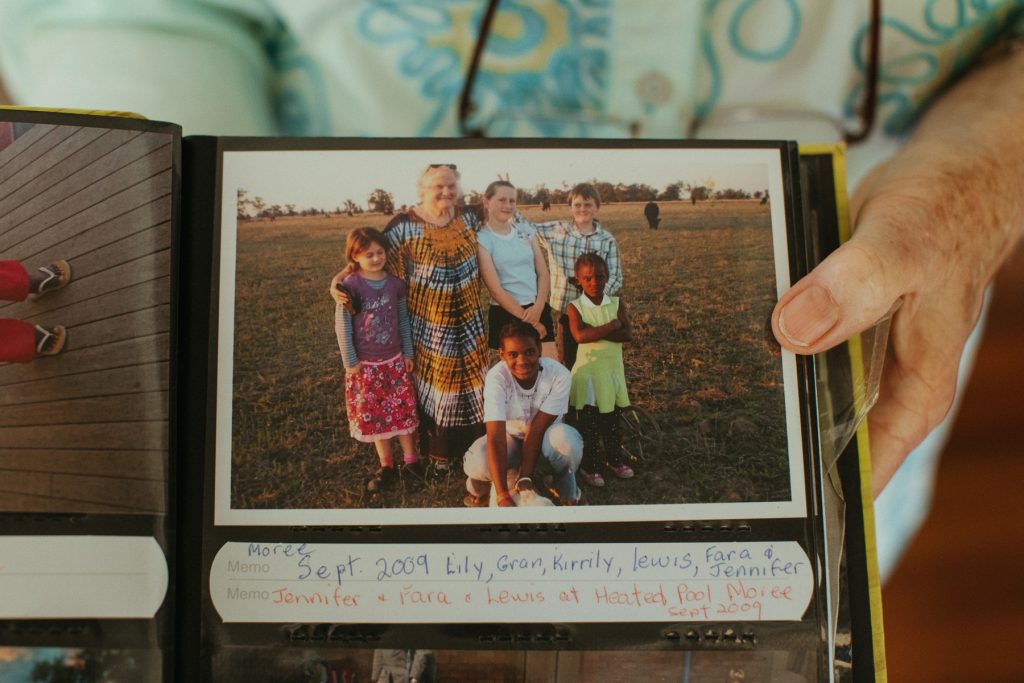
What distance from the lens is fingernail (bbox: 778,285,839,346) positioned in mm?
412

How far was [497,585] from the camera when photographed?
416 mm

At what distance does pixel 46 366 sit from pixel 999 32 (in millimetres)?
744

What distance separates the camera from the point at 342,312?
426 millimetres

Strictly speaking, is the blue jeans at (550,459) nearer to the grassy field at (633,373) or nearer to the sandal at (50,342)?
the grassy field at (633,373)

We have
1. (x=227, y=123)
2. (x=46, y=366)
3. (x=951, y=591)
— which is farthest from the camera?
(x=951, y=591)

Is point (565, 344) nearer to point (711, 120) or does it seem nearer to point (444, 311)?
point (444, 311)

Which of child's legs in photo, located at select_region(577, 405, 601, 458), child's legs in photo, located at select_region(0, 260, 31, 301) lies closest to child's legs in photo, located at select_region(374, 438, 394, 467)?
child's legs in photo, located at select_region(577, 405, 601, 458)

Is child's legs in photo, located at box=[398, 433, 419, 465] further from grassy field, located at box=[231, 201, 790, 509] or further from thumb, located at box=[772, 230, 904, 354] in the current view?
thumb, located at box=[772, 230, 904, 354]

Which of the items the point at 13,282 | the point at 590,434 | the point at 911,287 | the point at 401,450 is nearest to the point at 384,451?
the point at 401,450

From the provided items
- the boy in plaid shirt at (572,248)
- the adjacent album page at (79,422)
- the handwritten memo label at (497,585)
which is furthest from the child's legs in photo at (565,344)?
the adjacent album page at (79,422)

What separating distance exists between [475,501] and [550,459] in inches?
2.0

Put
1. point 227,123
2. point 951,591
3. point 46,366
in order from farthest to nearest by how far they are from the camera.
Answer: point 951,591
point 227,123
point 46,366

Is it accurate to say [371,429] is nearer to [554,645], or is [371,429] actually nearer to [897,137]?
[554,645]

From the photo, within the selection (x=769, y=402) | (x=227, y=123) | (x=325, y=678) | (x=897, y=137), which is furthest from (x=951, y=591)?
(x=227, y=123)
